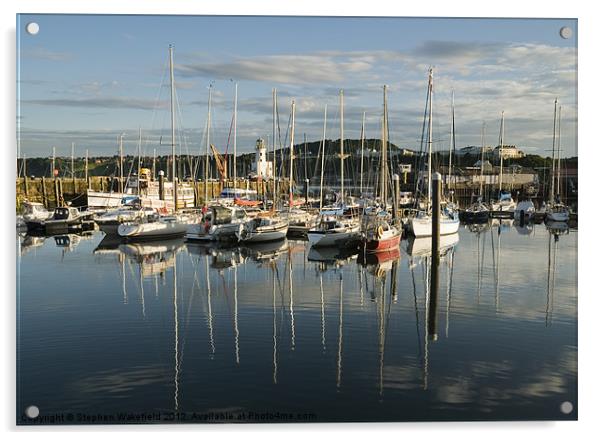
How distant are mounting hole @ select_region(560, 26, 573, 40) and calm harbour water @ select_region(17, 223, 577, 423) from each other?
13.1ft

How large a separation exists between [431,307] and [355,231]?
12705 millimetres

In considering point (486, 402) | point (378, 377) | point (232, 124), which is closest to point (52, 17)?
point (378, 377)

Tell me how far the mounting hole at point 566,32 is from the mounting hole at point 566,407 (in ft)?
14.1

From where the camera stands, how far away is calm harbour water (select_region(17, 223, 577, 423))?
8.58m

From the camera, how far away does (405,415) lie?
327 inches

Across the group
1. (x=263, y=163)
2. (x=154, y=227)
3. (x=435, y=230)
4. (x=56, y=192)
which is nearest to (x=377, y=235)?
(x=435, y=230)

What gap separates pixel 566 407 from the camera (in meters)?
8.48

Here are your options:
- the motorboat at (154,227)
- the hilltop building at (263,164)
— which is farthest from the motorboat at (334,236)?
the hilltop building at (263,164)

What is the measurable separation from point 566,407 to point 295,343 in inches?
166

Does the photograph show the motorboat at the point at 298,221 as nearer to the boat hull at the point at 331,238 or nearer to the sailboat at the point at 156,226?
the sailboat at the point at 156,226

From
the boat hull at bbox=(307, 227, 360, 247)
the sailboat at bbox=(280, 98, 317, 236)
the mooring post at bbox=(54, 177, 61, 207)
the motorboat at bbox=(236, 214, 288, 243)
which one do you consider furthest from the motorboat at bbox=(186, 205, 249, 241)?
the mooring post at bbox=(54, 177, 61, 207)

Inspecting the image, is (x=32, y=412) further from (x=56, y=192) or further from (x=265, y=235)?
Result: (x=56, y=192)

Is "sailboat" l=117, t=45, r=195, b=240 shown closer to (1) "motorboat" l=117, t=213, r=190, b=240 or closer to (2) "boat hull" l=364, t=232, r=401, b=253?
(1) "motorboat" l=117, t=213, r=190, b=240
